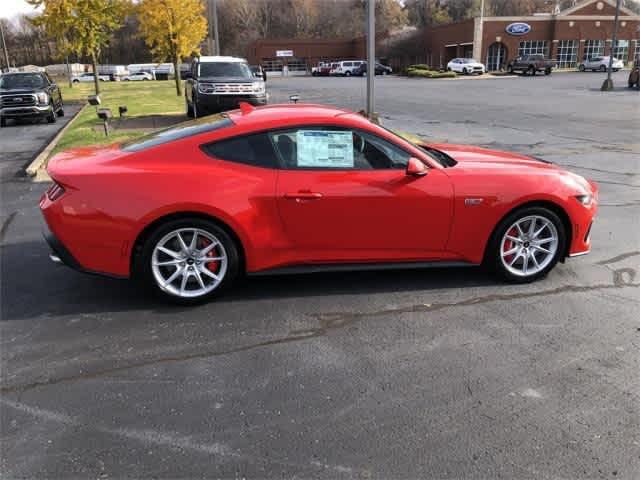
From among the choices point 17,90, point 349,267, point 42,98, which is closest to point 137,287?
point 349,267

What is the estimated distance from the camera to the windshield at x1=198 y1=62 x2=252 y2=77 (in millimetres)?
17203

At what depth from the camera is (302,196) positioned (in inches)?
172

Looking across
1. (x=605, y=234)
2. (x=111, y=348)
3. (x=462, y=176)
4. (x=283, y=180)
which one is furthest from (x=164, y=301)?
(x=605, y=234)

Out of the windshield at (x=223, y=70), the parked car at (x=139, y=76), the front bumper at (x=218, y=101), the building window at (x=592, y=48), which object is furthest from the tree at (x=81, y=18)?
the building window at (x=592, y=48)

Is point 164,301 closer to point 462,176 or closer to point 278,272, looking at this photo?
point 278,272

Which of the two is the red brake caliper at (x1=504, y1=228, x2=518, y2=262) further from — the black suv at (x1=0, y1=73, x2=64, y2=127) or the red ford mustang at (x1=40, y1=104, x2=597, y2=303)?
the black suv at (x1=0, y1=73, x2=64, y2=127)

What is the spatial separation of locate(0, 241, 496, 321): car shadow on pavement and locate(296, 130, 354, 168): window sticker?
3.54 feet

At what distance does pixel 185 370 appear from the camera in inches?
139

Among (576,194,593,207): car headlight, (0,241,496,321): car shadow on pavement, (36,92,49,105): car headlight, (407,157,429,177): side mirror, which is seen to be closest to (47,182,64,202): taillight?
(0,241,496,321): car shadow on pavement

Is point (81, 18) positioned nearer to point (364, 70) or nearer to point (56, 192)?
point (56, 192)

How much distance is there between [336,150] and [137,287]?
2.08 metres

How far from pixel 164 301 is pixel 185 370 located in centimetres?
103

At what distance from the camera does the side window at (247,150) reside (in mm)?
4426

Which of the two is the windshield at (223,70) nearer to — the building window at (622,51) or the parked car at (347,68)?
the parked car at (347,68)
